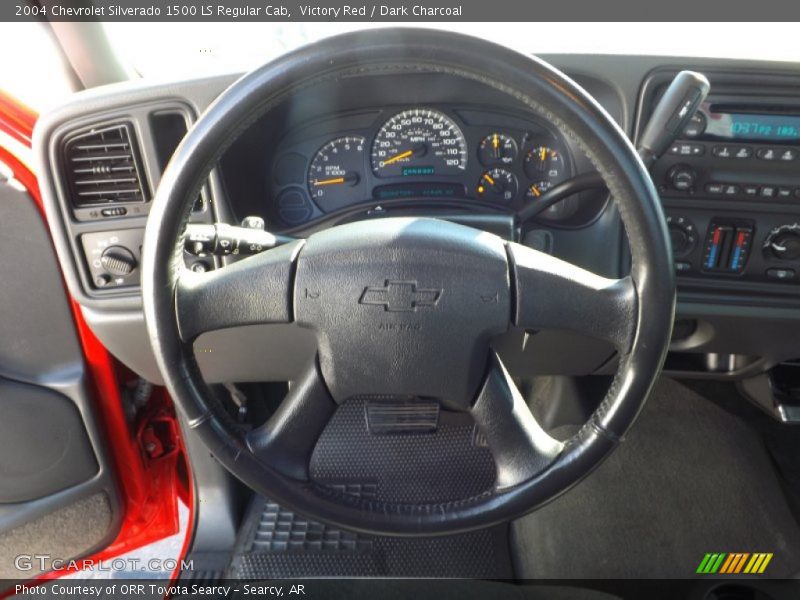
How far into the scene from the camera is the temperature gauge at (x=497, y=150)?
1327 mm

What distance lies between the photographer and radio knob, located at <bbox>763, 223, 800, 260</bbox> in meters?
1.28

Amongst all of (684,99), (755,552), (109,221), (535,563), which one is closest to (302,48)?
(684,99)

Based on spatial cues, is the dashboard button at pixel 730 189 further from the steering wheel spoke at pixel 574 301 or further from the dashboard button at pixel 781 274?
the steering wheel spoke at pixel 574 301

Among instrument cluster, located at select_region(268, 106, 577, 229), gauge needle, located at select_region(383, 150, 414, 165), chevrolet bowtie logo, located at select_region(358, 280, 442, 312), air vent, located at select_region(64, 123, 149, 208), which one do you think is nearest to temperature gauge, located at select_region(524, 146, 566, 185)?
instrument cluster, located at select_region(268, 106, 577, 229)

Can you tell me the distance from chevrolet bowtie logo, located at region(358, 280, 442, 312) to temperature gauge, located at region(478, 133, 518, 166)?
54cm

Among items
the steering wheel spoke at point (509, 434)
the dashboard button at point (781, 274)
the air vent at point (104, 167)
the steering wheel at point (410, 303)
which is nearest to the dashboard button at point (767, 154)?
the dashboard button at point (781, 274)

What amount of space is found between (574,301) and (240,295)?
17.0 inches

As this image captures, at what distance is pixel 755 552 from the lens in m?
1.61

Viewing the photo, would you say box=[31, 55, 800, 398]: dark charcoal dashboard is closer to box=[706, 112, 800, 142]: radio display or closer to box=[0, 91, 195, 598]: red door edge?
box=[706, 112, 800, 142]: radio display

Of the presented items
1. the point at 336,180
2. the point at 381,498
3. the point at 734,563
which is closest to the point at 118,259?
the point at 336,180

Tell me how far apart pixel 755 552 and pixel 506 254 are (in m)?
1.19

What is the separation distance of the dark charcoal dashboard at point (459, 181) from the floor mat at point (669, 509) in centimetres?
42

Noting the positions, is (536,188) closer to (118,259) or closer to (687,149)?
(687,149)

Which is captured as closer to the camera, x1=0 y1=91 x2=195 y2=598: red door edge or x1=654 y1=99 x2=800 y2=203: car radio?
x1=654 y1=99 x2=800 y2=203: car radio
